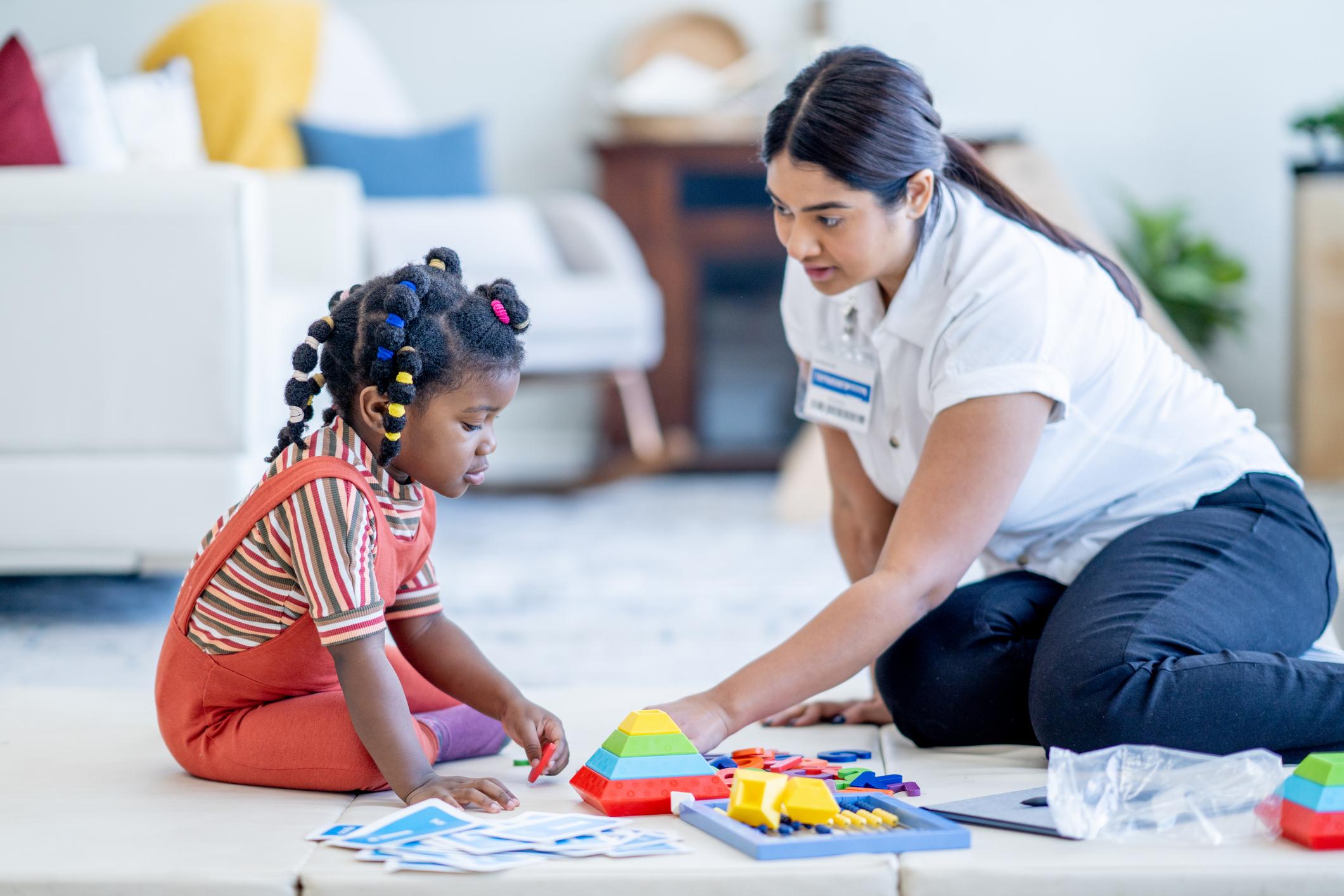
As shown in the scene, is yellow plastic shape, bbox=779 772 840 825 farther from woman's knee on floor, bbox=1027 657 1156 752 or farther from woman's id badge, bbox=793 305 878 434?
woman's id badge, bbox=793 305 878 434

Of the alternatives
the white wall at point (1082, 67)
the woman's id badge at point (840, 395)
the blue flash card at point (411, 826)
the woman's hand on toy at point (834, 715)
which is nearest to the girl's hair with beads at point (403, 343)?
the blue flash card at point (411, 826)

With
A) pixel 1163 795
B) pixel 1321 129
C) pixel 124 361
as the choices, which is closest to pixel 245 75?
pixel 124 361

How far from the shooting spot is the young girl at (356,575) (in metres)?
1.10

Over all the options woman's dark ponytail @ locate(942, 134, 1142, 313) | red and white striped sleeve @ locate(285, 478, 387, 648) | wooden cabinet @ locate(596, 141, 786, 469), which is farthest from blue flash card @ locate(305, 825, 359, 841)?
wooden cabinet @ locate(596, 141, 786, 469)

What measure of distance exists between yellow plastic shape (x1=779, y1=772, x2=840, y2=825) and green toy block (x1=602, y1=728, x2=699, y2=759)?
0.11 meters

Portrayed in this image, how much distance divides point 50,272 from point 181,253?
198mm

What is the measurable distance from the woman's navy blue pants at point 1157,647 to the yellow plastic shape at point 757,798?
0.32 meters

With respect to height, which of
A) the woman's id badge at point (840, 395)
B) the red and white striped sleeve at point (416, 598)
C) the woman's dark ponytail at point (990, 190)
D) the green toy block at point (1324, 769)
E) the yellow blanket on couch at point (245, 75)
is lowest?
the green toy block at point (1324, 769)

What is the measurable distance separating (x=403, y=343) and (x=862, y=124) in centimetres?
44

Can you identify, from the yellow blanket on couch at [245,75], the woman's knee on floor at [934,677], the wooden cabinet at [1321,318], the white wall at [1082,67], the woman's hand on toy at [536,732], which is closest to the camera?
the woman's hand on toy at [536,732]

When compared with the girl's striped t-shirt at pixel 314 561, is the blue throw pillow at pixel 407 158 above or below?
above

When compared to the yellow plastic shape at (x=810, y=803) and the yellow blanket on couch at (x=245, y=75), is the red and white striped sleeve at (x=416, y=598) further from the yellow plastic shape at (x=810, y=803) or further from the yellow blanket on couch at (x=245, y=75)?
the yellow blanket on couch at (x=245, y=75)

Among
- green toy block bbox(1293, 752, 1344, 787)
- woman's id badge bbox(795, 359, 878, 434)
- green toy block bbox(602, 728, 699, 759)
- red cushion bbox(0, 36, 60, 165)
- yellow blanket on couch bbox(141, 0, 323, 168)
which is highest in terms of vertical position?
yellow blanket on couch bbox(141, 0, 323, 168)

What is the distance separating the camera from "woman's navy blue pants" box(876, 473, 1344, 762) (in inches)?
46.5
